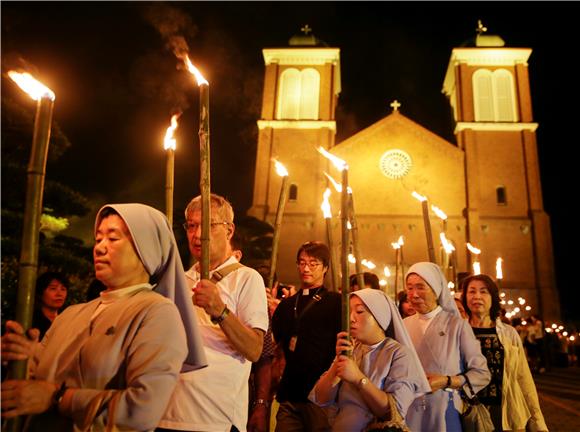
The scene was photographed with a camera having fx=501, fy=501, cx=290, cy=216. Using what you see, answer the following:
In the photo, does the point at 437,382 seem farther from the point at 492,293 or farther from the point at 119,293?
the point at 119,293

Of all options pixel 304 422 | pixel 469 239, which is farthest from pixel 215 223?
pixel 469 239

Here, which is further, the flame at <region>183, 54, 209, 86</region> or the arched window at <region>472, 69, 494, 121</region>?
the arched window at <region>472, 69, 494, 121</region>

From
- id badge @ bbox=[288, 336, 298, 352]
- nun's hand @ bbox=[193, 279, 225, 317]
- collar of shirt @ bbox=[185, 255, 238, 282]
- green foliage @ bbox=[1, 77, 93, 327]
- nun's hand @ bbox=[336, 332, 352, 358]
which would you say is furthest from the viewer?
green foliage @ bbox=[1, 77, 93, 327]

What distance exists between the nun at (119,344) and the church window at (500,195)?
2855 centimetres

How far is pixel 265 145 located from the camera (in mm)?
28891

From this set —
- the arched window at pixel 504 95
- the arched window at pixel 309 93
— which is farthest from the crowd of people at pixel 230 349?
the arched window at pixel 504 95

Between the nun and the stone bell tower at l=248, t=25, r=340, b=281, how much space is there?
24358mm

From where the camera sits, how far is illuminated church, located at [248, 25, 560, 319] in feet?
87.8

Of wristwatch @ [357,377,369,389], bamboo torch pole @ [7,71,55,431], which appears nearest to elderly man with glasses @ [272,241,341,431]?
wristwatch @ [357,377,369,389]

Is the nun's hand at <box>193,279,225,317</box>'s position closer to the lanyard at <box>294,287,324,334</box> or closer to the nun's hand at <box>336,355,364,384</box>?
the nun's hand at <box>336,355,364,384</box>

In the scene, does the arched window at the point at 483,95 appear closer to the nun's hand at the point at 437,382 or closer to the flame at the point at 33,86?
the nun's hand at the point at 437,382

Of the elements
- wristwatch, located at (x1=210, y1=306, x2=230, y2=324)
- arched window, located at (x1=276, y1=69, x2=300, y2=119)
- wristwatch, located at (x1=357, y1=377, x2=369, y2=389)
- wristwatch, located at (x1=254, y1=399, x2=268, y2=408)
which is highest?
arched window, located at (x1=276, y1=69, x2=300, y2=119)

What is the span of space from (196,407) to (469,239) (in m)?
26.5

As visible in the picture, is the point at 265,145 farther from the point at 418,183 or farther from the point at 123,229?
the point at 123,229
